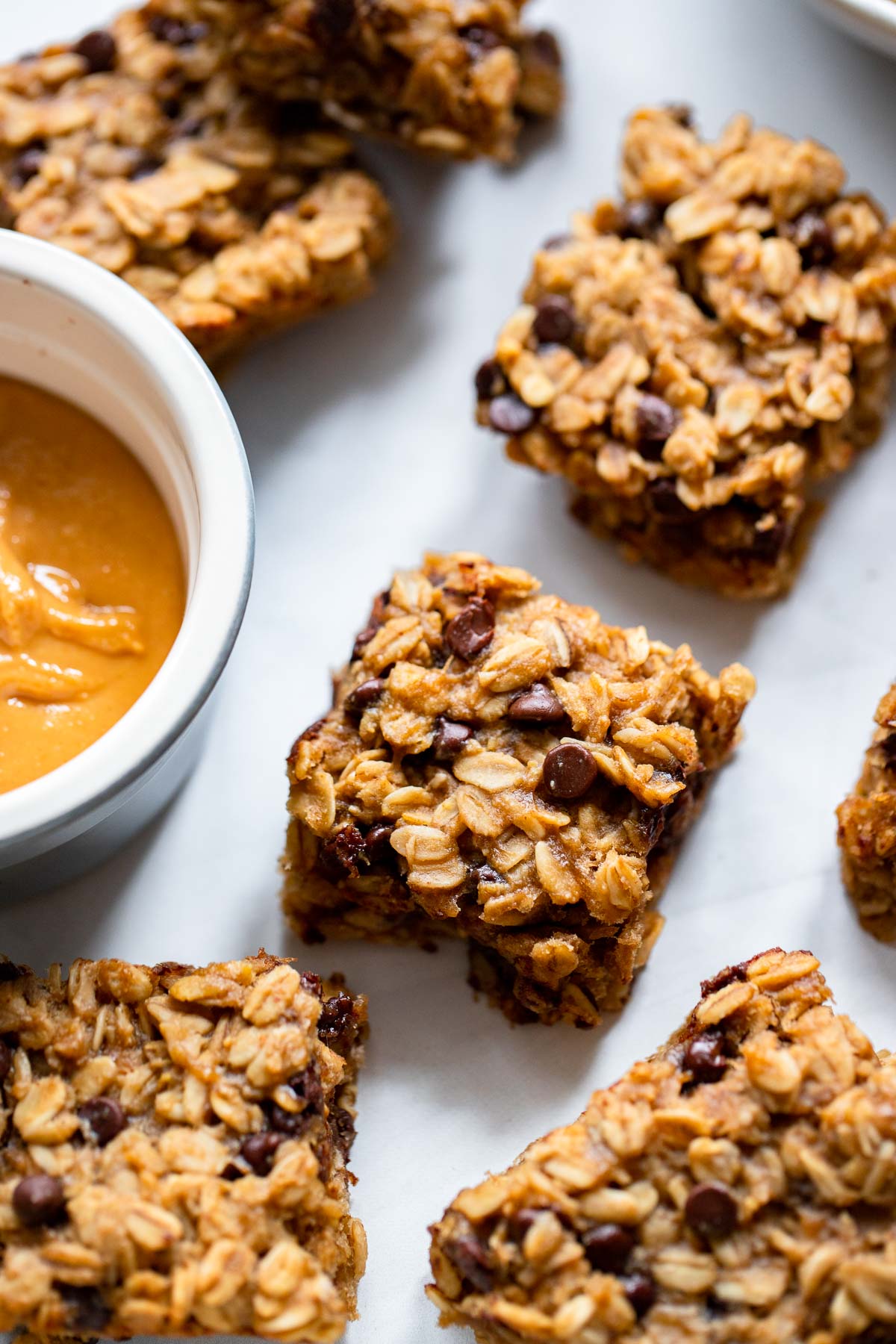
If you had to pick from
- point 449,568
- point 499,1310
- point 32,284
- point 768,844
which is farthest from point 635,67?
point 499,1310

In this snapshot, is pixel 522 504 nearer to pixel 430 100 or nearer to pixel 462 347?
pixel 462 347

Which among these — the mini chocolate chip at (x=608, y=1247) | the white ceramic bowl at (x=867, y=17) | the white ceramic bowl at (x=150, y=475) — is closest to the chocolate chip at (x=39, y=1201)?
the white ceramic bowl at (x=150, y=475)

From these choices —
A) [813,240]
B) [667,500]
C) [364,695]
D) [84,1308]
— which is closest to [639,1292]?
[84,1308]

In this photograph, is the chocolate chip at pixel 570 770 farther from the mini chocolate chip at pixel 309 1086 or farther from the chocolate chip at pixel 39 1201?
the chocolate chip at pixel 39 1201

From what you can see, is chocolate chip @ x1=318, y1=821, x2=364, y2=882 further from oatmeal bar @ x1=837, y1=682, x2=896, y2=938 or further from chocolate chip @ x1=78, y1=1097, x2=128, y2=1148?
oatmeal bar @ x1=837, y1=682, x2=896, y2=938

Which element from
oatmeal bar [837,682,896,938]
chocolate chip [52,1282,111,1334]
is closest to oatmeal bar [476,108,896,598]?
oatmeal bar [837,682,896,938]

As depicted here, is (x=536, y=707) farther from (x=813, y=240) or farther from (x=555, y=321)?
(x=813, y=240)
